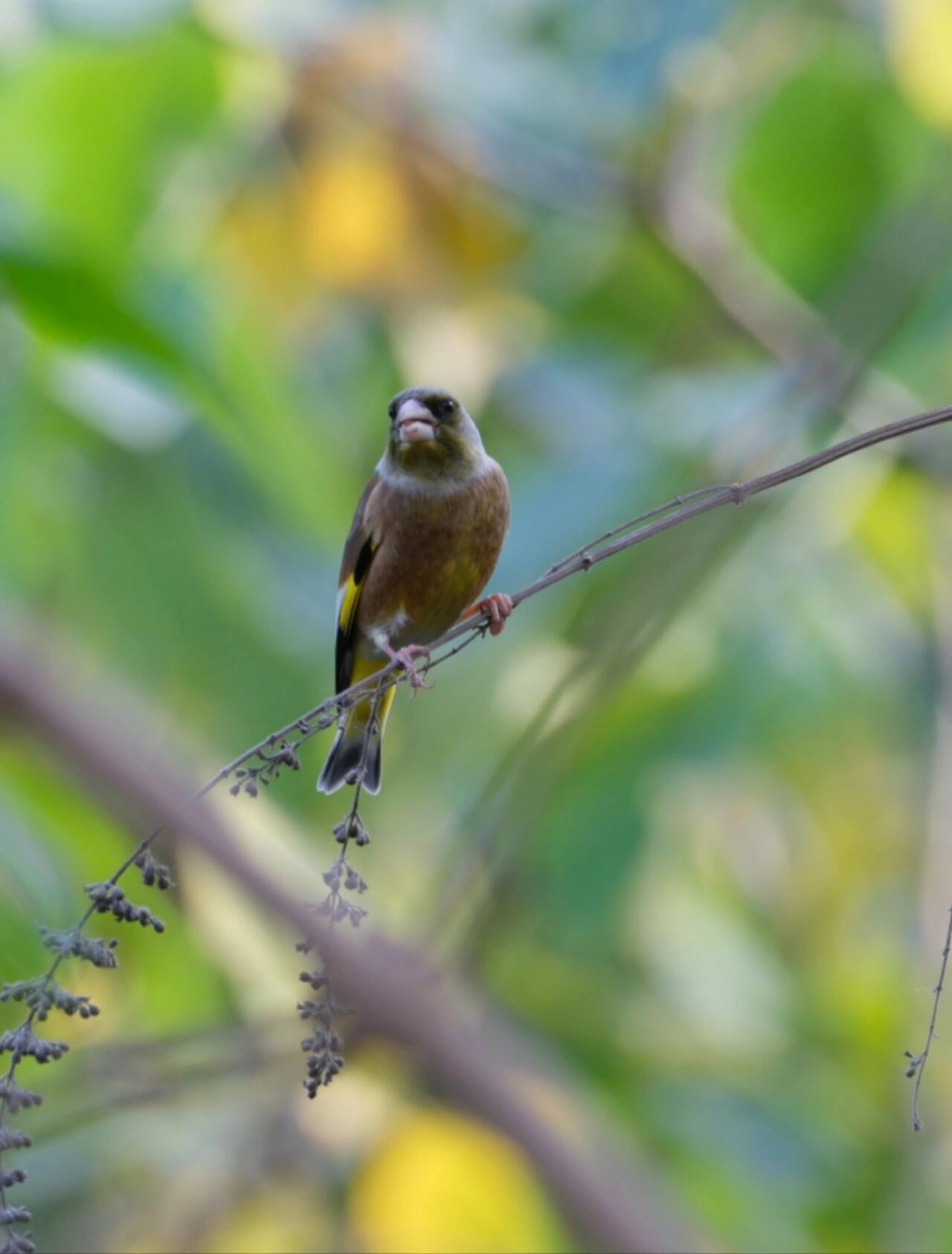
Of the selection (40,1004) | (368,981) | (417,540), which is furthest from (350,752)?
(368,981)

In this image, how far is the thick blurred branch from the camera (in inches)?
30.8

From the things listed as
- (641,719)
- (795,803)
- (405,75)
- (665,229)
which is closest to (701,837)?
(795,803)

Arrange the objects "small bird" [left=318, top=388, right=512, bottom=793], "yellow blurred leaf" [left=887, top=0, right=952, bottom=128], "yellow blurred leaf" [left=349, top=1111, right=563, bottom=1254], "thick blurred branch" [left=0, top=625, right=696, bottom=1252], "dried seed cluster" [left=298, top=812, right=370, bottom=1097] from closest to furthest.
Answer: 1. "thick blurred branch" [left=0, top=625, right=696, bottom=1252]
2. "dried seed cluster" [left=298, top=812, right=370, bottom=1097]
3. "small bird" [left=318, top=388, right=512, bottom=793]
4. "yellow blurred leaf" [left=349, top=1111, right=563, bottom=1254]
5. "yellow blurred leaf" [left=887, top=0, right=952, bottom=128]

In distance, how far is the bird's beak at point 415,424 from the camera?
3.57m

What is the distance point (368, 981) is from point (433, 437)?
2.85 m

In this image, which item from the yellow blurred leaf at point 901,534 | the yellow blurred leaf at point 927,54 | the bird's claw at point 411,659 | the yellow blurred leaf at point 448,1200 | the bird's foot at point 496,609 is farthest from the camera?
the yellow blurred leaf at point 901,534

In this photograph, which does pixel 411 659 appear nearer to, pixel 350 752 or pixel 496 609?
pixel 496 609

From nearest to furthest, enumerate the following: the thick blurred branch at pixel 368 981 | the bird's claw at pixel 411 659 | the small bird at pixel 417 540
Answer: the thick blurred branch at pixel 368 981
the bird's claw at pixel 411 659
the small bird at pixel 417 540

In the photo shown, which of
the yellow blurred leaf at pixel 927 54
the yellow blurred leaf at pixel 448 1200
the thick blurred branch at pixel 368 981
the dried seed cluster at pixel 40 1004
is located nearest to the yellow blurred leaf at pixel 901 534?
the yellow blurred leaf at pixel 927 54

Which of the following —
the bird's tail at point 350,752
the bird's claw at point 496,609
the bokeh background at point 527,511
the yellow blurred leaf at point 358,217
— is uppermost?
the yellow blurred leaf at point 358,217

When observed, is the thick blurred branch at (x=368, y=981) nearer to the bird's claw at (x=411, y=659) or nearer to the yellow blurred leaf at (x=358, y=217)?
the bird's claw at (x=411, y=659)

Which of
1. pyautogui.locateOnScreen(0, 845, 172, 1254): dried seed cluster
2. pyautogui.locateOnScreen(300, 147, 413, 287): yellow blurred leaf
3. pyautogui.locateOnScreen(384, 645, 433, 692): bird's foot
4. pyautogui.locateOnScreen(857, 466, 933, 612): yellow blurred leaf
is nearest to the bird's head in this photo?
pyautogui.locateOnScreen(384, 645, 433, 692): bird's foot

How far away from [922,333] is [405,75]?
2083 millimetres

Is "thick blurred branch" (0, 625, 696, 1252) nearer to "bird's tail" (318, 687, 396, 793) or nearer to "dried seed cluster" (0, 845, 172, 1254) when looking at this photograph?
"dried seed cluster" (0, 845, 172, 1254)
